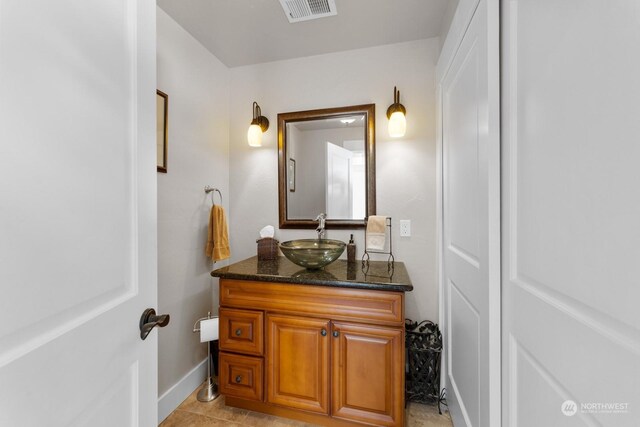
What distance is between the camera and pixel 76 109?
0.57m

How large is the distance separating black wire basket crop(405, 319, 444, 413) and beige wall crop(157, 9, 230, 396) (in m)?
1.50

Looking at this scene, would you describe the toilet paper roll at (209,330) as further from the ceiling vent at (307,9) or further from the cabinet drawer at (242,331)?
the ceiling vent at (307,9)

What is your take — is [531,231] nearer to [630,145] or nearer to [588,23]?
[630,145]

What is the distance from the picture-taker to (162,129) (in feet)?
5.44

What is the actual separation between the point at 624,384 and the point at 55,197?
1.12 metres

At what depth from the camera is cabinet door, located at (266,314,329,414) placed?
60.0 inches

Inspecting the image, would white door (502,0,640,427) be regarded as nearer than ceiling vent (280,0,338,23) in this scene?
Yes

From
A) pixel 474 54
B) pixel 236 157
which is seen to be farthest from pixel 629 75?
pixel 236 157

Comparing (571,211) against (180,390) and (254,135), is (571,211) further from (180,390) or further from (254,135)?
(180,390)

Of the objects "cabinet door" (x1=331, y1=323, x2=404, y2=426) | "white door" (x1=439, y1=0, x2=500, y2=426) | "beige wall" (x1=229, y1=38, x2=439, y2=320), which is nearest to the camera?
"white door" (x1=439, y1=0, x2=500, y2=426)

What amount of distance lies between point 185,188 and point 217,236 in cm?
40

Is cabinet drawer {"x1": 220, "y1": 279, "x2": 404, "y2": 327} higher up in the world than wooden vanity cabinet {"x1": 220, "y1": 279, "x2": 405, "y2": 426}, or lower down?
higher up

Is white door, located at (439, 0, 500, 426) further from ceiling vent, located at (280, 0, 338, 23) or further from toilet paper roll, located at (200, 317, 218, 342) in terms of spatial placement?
toilet paper roll, located at (200, 317, 218, 342)

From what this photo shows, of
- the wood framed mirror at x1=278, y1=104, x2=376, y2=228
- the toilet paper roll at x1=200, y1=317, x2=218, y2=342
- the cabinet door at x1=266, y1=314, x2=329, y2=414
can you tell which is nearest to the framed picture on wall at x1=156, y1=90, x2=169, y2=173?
the wood framed mirror at x1=278, y1=104, x2=376, y2=228
